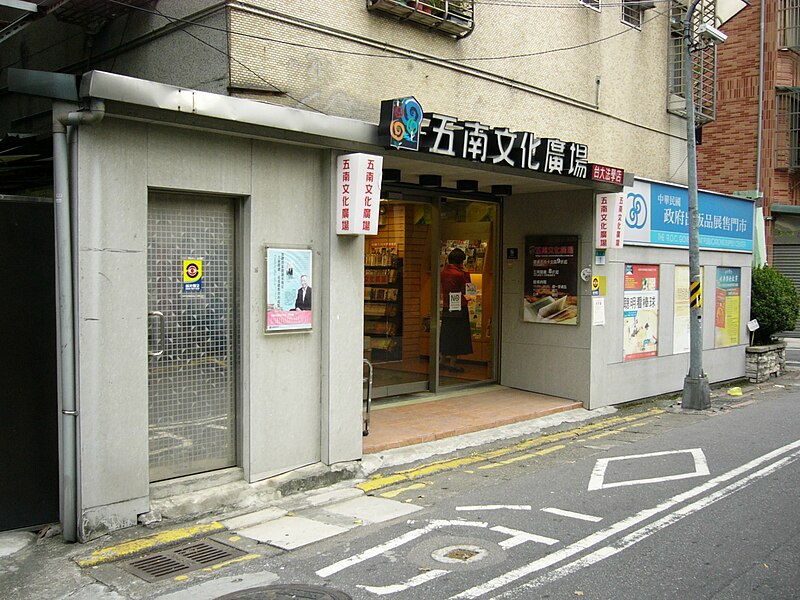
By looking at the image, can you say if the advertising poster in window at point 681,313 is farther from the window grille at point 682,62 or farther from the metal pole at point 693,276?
the window grille at point 682,62

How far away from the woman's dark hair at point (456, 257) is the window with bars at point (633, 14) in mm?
5085

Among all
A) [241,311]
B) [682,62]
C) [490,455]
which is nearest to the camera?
[241,311]

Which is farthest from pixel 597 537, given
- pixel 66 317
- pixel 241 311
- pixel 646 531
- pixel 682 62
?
pixel 682 62

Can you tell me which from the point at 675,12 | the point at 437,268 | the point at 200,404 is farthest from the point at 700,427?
the point at 675,12

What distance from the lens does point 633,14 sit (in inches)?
538

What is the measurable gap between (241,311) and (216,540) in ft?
7.26

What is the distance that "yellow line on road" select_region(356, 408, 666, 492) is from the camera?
8070 mm

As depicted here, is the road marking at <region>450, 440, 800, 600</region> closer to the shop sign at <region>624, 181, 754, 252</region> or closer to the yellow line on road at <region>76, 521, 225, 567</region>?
the yellow line on road at <region>76, 521, 225, 567</region>

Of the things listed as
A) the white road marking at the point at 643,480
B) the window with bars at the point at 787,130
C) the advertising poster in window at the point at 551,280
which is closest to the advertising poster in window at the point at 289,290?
the white road marking at the point at 643,480

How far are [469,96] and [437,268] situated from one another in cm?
277

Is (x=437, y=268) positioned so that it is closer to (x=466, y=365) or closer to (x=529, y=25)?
(x=466, y=365)

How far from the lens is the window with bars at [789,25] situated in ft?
76.8

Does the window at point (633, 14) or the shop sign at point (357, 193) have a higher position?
the window at point (633, 14)

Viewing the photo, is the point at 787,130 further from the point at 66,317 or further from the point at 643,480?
the point at 66,317
